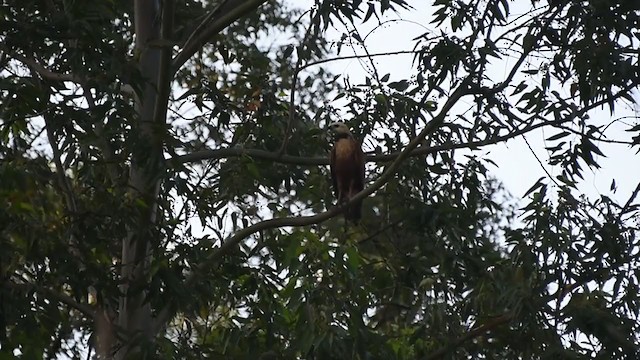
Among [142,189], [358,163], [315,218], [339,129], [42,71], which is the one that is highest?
[42,71]

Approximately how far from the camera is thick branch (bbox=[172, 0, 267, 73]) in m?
7.78

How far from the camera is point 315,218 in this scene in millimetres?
6691

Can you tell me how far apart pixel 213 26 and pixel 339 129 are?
1.12 meters

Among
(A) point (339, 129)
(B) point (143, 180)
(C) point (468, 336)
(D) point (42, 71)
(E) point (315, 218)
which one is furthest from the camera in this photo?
(A) point (339, 129)

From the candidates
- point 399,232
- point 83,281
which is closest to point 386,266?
point 399,232

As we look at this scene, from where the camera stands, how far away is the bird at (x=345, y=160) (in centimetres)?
821

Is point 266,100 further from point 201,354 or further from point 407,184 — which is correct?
point 201,354

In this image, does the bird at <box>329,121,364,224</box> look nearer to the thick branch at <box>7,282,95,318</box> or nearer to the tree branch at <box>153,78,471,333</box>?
the tree branch at <box>153,78,471,333</box>

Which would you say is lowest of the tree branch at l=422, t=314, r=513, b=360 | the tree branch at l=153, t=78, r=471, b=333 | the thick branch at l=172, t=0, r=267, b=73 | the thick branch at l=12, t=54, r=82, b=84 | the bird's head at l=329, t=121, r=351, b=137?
the tree branch at l=422, t=314, r=513, b=360

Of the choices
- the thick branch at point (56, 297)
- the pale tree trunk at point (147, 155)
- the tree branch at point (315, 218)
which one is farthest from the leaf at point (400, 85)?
the thick branch at point (56, 297)

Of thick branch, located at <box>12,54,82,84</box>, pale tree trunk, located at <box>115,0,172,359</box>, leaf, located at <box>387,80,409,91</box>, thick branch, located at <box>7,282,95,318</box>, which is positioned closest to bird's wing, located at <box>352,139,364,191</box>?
leaf, located at <box>387,80,409,91</box>

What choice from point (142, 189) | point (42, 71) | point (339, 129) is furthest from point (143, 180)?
point (339, 129)

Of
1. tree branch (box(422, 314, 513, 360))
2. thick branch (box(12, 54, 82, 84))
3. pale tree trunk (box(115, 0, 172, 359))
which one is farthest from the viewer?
thick branch (box(12, 54, 82, 84))

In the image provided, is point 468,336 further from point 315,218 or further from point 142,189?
point 142,189
